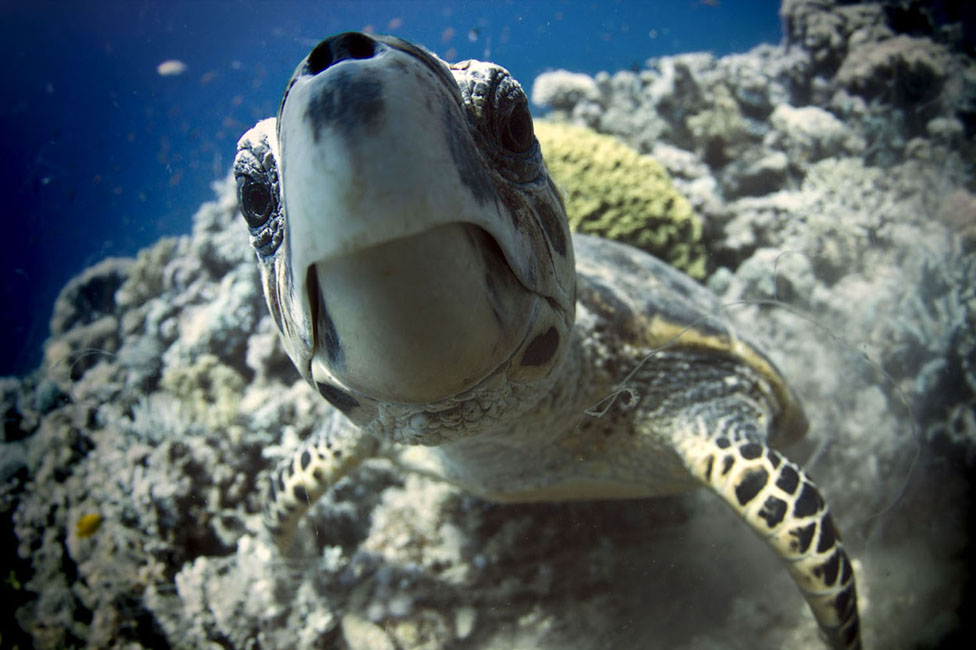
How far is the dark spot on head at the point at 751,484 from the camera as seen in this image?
1.51m

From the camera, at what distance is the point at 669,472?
1788 millimetres

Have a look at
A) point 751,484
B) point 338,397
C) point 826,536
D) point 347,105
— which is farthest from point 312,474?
point 826,536

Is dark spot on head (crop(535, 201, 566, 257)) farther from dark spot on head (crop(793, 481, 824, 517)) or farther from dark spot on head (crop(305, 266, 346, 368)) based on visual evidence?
dark spot on head (crop(793, 481, 824, 517))

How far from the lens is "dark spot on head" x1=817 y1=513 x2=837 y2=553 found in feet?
4.83

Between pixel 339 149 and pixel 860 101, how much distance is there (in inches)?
247

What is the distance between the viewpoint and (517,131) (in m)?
0.96

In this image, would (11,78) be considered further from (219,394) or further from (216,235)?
(219,394)

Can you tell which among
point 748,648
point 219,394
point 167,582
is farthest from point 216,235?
point 748,648

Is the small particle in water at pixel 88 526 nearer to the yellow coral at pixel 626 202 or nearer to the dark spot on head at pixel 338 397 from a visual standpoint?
the dark spot on head at pixel 338 397

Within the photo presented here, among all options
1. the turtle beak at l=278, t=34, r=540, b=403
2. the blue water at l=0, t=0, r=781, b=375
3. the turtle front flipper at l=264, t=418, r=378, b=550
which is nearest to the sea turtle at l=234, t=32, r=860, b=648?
the turtle beak at l=278, t=34, r=540, b=403

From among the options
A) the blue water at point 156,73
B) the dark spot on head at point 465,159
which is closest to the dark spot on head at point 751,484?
the dark spot on head at point 465,159

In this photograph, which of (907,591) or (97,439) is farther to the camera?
(97,439)

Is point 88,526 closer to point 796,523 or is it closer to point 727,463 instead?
point 727,463

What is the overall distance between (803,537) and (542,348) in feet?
3.79
